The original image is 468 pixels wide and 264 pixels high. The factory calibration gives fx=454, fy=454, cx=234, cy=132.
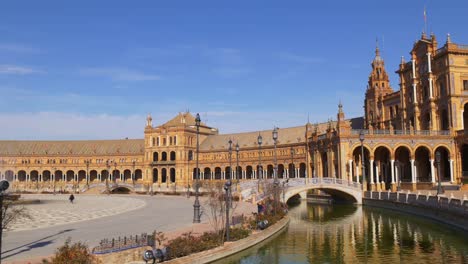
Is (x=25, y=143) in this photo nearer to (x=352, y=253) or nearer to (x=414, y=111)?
(x=414, y=111)

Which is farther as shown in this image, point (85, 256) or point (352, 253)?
point (352, 253)

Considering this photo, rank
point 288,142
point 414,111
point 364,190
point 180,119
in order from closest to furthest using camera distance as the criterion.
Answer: point 364,190 → point 414,111 → point 288,142 → point 180,119

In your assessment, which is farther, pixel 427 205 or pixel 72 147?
pixel 72 147

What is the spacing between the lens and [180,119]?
13050 centimetres

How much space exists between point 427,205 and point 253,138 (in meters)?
82.2

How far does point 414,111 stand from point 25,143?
369ft

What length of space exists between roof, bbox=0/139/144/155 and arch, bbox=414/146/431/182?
82259mm

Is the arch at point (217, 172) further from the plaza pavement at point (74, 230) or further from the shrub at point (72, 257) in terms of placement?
the shrub at point (72, 257)

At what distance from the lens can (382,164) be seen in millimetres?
73750

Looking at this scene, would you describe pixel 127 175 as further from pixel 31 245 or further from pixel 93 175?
pixel 31 245

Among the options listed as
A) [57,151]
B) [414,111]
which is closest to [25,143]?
[57,151]

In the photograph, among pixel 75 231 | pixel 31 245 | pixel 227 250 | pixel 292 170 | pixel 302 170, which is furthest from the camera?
pixel 292 170

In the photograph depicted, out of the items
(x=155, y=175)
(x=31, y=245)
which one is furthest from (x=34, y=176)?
(x=31, y=245)

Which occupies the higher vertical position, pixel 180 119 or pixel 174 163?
pixel 180 119
